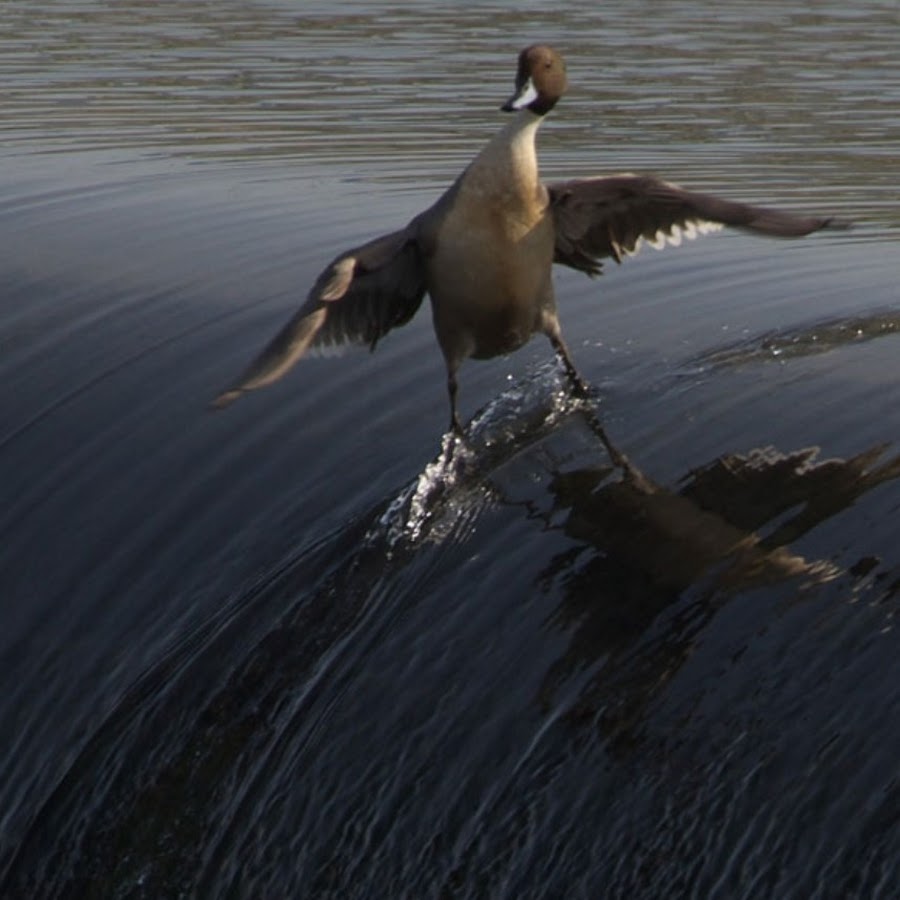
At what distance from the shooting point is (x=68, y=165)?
10430 millimetres

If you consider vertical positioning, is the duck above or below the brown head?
below

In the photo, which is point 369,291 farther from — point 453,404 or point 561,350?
point 561,350

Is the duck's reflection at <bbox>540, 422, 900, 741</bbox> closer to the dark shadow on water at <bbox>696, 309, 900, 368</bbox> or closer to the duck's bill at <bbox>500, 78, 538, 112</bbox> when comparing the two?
the dark shadow on water at <bbox>696, 309, 900, 368</bbox>

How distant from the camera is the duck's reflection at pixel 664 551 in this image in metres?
5.12

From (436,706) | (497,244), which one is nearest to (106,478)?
(497,244)

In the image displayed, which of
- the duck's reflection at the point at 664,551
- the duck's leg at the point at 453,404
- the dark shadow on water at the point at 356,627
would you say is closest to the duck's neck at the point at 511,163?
the duck's leg at the point at 453,404

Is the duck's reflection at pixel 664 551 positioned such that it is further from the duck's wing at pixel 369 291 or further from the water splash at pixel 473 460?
the duck's wing at pixel 369 291

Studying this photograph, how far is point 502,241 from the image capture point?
22.4ft

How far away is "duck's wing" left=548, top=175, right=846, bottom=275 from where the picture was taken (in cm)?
668

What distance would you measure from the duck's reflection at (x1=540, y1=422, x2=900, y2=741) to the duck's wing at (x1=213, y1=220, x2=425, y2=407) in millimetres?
832

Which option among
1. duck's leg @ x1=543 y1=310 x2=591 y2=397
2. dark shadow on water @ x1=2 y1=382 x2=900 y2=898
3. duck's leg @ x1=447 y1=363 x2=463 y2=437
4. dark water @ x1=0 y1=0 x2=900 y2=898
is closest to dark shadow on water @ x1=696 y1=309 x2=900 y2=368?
dark water @ x1=0 y1=0 x2=900 y2=898

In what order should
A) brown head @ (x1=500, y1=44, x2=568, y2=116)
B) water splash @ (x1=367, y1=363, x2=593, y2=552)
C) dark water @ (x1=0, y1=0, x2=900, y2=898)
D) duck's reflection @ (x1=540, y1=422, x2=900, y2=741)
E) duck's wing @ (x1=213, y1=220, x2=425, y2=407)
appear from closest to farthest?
dark water @ (x1=0, y1=0, x2=900, y2=898)
duck's reflection @ (x1=540, y1=422, x2=900, y2=741)
water splash @ (x1=367, y1=363, x2=593, y2=552)
duck's wing @ (x1=213, y1=220, x2=425, y2=407)
brown head @ (x1=500, y1=44, x2=568, y2=116)

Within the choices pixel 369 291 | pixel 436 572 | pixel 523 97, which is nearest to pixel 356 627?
pixel 436 572

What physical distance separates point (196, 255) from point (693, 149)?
106 inches
